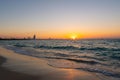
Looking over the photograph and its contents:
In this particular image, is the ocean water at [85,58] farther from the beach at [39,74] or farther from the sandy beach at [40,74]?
the beach at [39,74]

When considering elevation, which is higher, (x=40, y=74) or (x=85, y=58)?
(x=40, y=74)

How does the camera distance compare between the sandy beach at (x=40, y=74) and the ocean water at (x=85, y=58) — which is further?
the ocean water at (x=85, y=58)

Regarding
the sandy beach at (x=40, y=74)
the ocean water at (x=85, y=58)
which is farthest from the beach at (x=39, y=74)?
the ocean water at (x=85, y=58)

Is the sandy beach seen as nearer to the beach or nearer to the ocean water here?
the beach

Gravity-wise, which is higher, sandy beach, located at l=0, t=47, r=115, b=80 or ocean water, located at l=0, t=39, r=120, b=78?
sandy beach, located at l=0, t=47, r=115, b=80

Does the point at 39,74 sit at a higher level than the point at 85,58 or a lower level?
higher

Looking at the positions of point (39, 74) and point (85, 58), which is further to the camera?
point (85, 58)

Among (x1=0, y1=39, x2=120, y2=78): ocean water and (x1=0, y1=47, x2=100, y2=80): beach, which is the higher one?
(x1=0, y1=47, x2=100, y2=80): beach

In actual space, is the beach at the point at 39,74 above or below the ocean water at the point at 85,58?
above

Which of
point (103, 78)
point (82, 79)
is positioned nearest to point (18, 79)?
point (82, 79)

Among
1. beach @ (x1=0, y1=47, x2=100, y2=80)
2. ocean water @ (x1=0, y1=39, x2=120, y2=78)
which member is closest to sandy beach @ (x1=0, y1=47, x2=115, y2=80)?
beach @ (x1=0, y1=47, x2=100, y2=80)

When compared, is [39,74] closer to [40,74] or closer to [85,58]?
[40,74]

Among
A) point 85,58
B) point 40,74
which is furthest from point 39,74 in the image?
point 85,58

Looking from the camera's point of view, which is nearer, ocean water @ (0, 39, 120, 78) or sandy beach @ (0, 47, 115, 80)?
sandy beach @ (0, 47, 115, 80)
